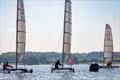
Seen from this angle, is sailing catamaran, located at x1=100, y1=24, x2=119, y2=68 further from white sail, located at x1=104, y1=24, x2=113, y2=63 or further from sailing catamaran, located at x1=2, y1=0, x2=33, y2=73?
sailing catamaran, located at x1=2, y1=0, x2=33, y2=73

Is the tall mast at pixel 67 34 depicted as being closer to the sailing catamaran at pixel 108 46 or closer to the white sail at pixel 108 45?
the sailing catamaran at pixel 108 46

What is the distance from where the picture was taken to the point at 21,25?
6656 centimetres

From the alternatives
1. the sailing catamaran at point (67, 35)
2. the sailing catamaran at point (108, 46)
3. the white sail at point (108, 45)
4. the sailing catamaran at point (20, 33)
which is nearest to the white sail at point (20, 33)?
the sailing catamaran at point (20, 33)

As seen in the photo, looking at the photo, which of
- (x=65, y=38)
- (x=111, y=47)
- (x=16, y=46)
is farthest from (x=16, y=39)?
(x=111, y=47)

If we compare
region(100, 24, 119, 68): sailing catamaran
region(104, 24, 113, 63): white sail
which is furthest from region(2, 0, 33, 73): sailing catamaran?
region(104, 24, 113, 63): white sail

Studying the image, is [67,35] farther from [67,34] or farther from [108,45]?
[108,45]

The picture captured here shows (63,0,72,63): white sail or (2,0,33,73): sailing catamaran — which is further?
(63,0,72,63): white sail

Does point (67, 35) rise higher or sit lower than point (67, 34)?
lower

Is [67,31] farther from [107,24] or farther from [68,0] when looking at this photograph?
[107,24]

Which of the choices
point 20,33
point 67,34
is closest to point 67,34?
point 67,34

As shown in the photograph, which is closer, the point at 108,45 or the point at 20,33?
the point at 20,33

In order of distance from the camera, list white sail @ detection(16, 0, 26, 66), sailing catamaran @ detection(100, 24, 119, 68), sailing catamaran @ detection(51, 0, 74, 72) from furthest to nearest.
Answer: sailing catamaran @ detection(100, 24, 119, 68)
sailing catamaran @ detection(51, 0, 74, 72)
white sail @ detection(16, 0, 26, 66)

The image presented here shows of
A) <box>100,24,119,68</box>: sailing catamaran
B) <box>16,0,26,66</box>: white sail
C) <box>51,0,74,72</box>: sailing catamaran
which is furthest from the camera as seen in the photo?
<box>100,24,119,68</box>: sailing catamaran

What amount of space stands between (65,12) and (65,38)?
12.6 ft
